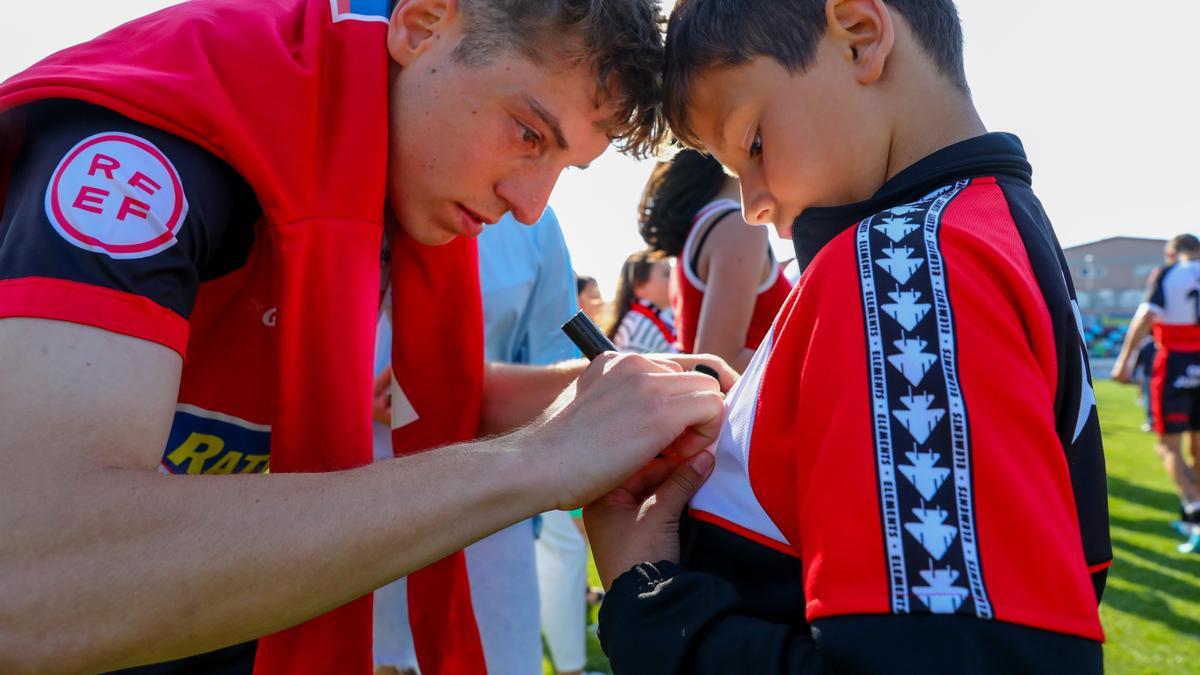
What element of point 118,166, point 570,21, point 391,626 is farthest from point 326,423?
point 391,626

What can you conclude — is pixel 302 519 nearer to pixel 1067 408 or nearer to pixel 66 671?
pixel 66 671

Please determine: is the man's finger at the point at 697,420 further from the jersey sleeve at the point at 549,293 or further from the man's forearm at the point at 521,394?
the jersey sleeve at the point at 549,293

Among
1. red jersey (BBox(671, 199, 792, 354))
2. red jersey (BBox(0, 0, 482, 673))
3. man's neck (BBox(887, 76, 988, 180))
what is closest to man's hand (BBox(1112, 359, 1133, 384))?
red jersey (BBox(671, 199, 792, 354))

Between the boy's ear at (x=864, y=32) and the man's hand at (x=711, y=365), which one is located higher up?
the boy's ear at (x=864, y=32)

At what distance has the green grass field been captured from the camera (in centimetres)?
470

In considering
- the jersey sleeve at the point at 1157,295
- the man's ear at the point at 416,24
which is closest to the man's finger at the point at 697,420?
the man's ear at the point at 416,24

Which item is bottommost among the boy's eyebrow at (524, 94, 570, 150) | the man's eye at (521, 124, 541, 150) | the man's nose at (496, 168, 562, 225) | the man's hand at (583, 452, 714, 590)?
the man's hand at (583, 452, 714, 590)

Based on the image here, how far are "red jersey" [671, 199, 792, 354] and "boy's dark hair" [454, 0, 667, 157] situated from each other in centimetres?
172

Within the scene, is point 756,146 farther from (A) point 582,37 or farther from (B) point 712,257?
(B) point 712,257

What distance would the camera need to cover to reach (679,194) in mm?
3621

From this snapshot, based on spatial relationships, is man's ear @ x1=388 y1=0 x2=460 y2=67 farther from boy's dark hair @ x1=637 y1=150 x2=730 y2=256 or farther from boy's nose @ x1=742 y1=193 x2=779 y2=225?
boy's dark hair @ x1=637 y1=150 x2=730 y2=256

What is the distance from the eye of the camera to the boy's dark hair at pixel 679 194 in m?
3.57

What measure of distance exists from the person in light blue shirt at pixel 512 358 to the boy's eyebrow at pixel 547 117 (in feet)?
2.60

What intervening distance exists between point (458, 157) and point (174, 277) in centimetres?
66
